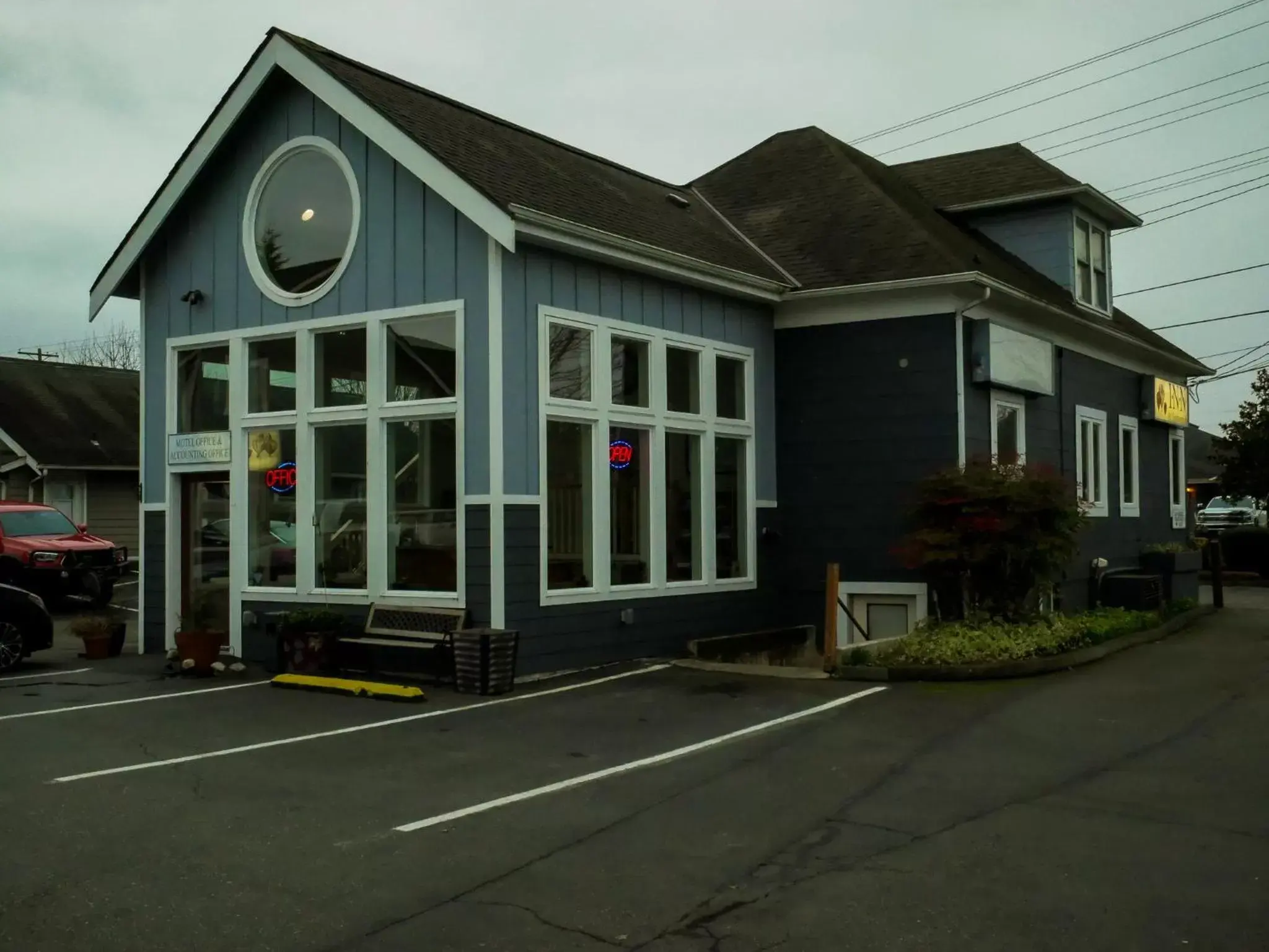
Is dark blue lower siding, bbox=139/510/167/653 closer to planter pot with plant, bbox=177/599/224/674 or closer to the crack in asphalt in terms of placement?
planter pot with plant, bbox=177/599/224/674

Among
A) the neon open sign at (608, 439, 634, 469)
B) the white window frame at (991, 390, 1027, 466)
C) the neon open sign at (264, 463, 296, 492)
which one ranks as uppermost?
the white window frame at (991, 390, 1027, 466)

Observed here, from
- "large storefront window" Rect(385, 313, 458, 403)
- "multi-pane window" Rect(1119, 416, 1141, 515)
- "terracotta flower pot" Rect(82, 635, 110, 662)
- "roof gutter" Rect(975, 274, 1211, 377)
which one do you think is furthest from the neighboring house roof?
"roof gutter" Rect(975, 274, 1211, 377)

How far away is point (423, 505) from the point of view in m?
13.0

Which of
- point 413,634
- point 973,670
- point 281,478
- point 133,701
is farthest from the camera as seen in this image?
point 281,478

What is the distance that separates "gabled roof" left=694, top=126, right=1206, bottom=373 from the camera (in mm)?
16109

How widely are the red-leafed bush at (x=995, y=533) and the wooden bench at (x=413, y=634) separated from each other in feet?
16.6

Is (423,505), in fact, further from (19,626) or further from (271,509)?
(19,626)

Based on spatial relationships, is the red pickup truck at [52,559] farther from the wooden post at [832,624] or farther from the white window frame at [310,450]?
the wooden post at [832,624]

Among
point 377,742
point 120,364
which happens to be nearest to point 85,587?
point 377,742

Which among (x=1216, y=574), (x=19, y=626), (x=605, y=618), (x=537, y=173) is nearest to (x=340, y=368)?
(x=537, y=173)

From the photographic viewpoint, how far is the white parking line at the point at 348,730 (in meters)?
8.66

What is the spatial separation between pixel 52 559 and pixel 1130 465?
19.5 metres

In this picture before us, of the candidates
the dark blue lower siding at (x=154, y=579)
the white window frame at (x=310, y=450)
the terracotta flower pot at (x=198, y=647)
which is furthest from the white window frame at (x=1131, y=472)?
the dark blue lower siding at (x=154, y=579)

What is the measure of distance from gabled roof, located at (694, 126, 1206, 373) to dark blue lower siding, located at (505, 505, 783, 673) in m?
3.52
